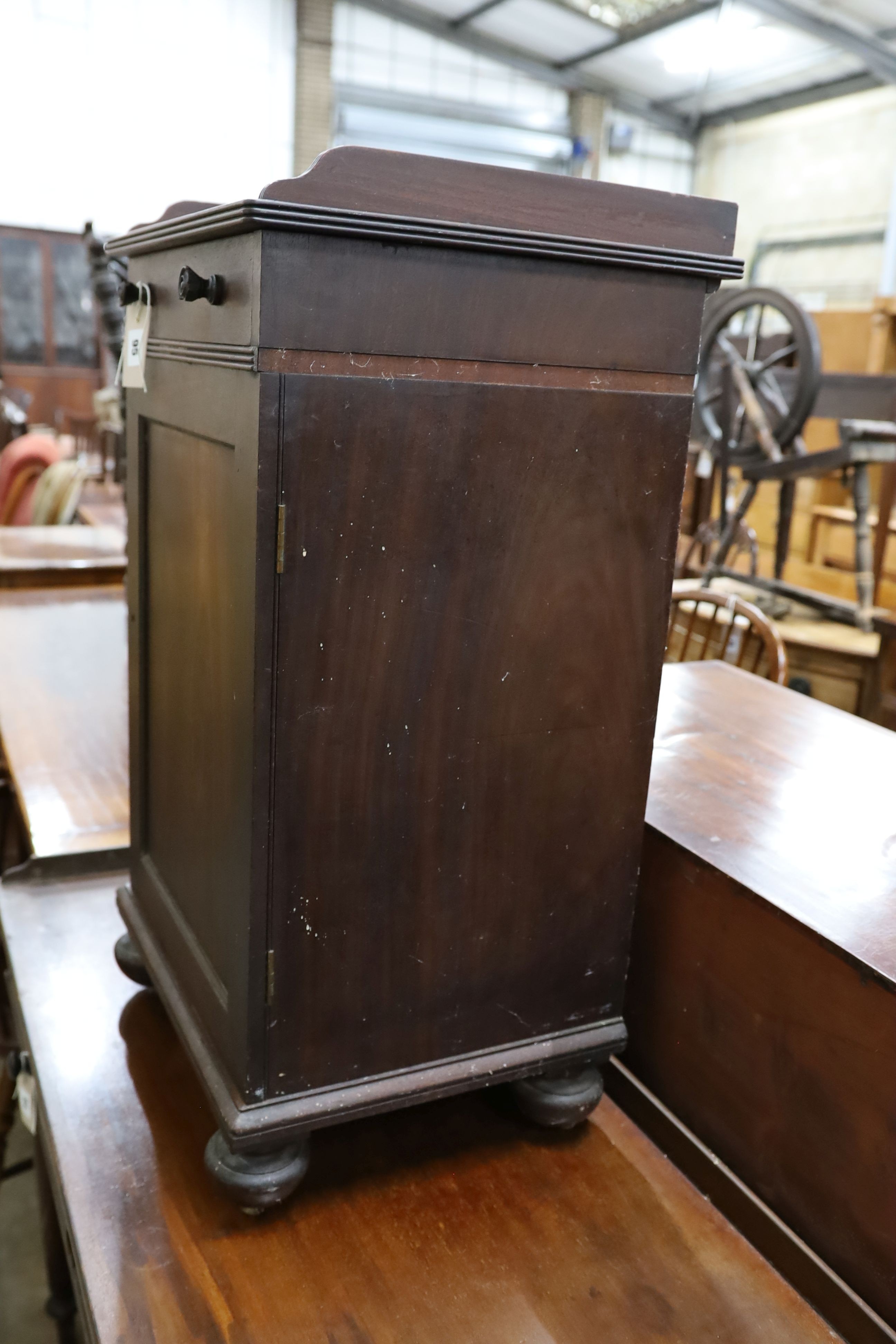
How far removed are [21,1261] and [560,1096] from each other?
1.32 metres

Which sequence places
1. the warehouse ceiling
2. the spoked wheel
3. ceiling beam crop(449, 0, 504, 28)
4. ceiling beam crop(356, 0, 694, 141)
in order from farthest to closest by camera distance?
ceiling beam crop(356, 0, 694, 141), ceiling beam crop(449, 0, 504, 28), the warehouse ceiling, the spoked wheel

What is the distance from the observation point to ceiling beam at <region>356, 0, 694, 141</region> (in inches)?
352

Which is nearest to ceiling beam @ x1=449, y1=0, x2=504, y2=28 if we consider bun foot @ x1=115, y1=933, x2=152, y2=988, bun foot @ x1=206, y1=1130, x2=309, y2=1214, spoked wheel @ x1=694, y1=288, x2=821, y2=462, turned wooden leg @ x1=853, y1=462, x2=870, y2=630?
spoked wheel @ x1=694, y1=288, x2=821, y2=462

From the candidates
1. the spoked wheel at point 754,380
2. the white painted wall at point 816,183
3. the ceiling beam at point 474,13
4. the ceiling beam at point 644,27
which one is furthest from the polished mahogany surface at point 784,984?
the ceiling beam at point 474,13

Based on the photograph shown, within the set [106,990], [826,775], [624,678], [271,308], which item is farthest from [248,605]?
[826,775]

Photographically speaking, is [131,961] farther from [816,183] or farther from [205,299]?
[816,183]

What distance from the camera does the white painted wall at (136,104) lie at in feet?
26.3

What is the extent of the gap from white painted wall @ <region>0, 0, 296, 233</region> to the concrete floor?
7.68 m

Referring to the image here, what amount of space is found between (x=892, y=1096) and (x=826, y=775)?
491 millimetres

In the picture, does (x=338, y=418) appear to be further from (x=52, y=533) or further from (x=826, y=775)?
(x=52, y=533)

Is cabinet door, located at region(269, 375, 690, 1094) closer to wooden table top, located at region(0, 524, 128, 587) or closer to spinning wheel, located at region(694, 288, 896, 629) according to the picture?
wooden table top, located at region(0, 524, 128, 587)

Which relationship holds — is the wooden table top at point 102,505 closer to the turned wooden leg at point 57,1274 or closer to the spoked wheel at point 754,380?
the spoked wheel at point 754,380

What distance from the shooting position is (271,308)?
676mm

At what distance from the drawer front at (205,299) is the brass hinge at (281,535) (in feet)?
0.35
